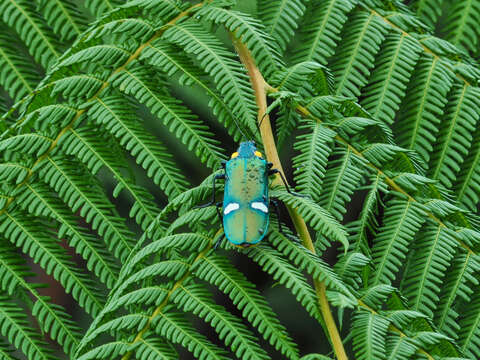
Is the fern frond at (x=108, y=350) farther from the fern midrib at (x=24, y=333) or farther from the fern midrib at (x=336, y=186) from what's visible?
the fern midrib at (x=336, y=186)

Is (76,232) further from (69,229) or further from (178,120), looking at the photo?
(178,120)

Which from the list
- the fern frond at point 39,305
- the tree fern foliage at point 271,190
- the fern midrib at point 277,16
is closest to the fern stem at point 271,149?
the tree fern foliage at point 271,190

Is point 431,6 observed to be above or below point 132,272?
above

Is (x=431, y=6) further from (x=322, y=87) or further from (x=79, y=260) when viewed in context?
(x=79, y=260)

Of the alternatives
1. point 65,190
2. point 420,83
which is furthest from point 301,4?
point 65,190

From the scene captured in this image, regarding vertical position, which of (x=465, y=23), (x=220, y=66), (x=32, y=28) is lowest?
(x=32, y=28)

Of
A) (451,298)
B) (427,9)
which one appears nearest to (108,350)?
(451,298)

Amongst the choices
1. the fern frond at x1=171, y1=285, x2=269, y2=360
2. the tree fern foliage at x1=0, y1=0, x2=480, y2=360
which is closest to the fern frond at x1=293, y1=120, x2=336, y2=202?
the tree fern foliage at x1=0, y1=0, x2=480, y2=360

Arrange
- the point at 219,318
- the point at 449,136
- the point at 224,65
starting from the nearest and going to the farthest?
1. the point at 219,318
2. the point at 224,65
3. the point at 449,136
